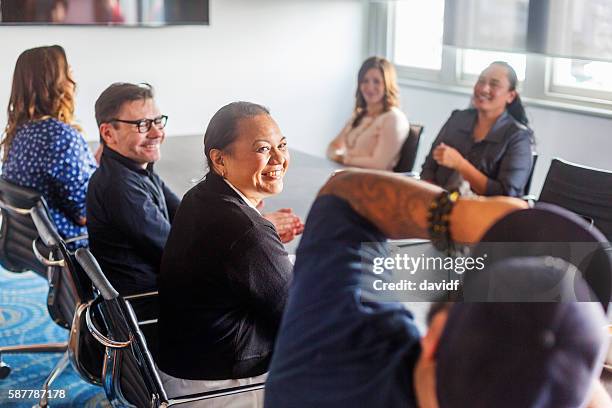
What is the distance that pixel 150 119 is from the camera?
2.54m

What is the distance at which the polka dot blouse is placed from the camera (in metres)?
2.86

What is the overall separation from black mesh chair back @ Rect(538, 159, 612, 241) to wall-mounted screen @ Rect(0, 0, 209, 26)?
3199 mm

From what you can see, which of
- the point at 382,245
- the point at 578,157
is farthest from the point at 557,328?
the point at 578,157

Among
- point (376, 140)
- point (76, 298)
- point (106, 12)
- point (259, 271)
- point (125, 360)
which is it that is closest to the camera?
point (259, 271)

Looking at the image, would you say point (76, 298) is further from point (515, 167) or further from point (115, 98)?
point (515, 167)

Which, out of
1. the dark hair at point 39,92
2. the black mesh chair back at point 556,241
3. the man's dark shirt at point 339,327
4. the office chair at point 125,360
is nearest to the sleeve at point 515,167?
the dark hair at point 39,92

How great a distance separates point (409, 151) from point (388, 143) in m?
0.11

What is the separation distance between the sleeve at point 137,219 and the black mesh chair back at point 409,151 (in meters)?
1.75

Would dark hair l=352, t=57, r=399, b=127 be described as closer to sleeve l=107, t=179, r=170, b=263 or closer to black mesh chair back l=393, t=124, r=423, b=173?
black mesh chair back l=393, t=124, r=423, b=173

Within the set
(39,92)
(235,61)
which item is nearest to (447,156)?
(39,92)

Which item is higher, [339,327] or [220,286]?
[339,327]

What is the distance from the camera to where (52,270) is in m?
2.51

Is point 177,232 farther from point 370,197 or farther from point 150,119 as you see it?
point 370,197

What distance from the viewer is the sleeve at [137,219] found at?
2.33 meters
